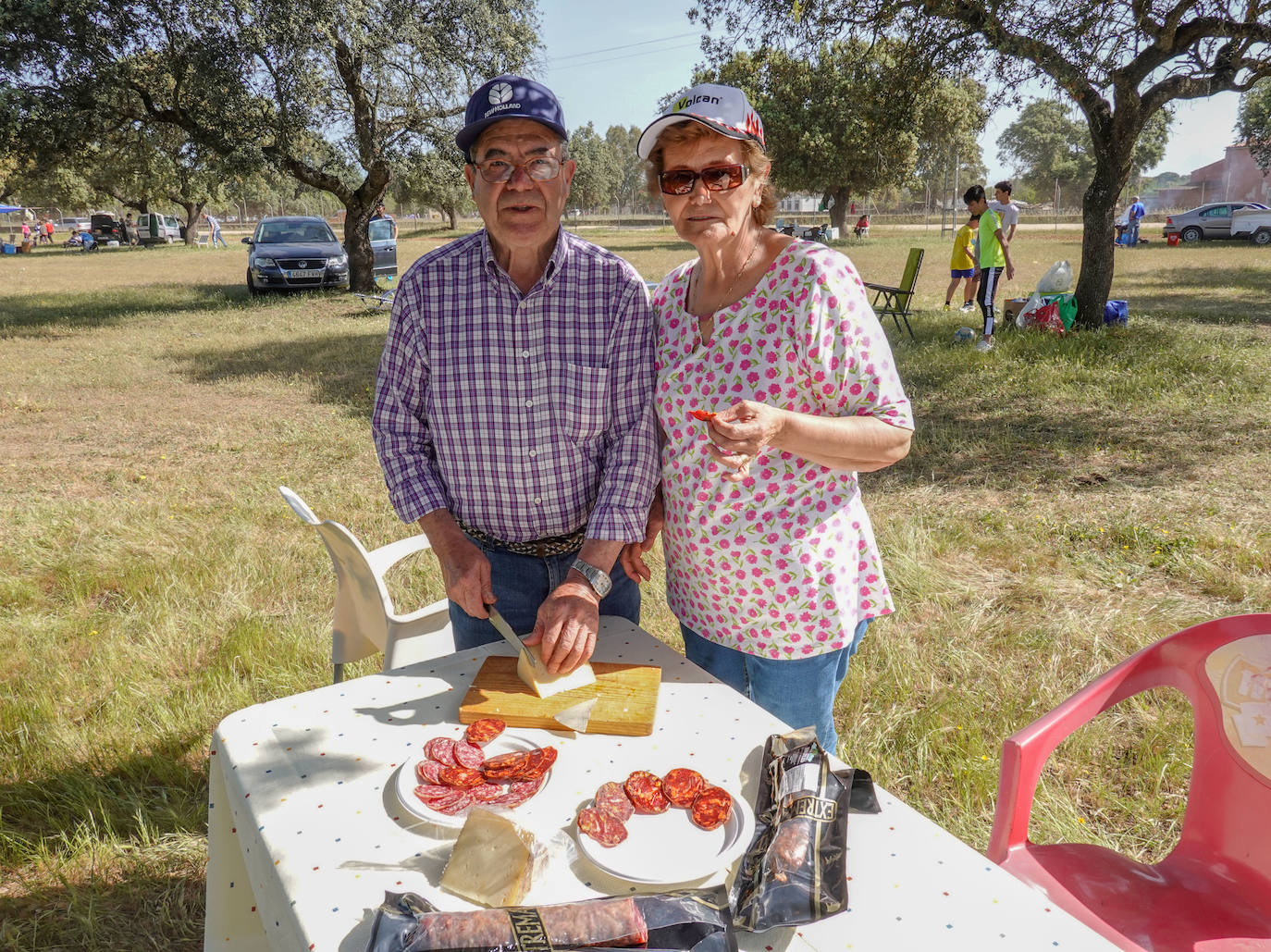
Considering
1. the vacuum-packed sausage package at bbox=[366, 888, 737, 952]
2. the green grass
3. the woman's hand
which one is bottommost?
the green grass

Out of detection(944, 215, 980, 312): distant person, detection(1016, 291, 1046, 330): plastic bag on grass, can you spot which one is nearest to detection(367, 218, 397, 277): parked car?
detection(944, 215, 980, 312): distant person

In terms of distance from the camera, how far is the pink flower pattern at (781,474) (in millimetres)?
1810

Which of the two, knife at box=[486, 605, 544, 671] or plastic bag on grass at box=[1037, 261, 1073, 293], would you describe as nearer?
knife at box=[486, 605, 544, 671]

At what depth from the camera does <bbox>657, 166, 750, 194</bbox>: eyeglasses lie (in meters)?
1.89

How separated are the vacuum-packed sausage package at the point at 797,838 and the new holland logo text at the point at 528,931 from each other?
0.28 m

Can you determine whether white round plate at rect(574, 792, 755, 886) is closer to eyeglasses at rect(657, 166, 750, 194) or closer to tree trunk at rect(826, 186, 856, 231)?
eyeglasses at rect(657, 166, 750, 194)

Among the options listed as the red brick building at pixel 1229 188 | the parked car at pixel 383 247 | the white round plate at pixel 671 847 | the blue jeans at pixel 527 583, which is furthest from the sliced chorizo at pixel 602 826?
the red brick building at pixel 1229 188

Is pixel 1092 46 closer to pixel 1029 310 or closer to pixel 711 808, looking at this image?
pixel 1029 310

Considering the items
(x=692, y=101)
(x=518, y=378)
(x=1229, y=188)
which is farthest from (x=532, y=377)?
(x=1229, y=188)

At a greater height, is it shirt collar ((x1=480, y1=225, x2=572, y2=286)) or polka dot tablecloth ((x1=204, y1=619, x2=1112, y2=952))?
shirt collar ((x1=480, y1=225, x2=572, y2=286))

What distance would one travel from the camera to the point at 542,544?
2307 millimetres

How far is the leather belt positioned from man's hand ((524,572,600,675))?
1.26 feet

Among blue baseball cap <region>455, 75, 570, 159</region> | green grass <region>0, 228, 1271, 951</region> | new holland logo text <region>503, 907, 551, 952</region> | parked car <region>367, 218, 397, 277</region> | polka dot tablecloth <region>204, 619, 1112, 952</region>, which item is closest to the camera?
new holland logo text <region>503, 907, 551, 952</region>

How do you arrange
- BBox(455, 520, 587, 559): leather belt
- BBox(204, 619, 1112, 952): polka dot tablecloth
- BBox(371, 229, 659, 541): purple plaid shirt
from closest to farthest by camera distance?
BBox(204, 619, 1112, 952): polka dot tablecloth, BBox(371, 229, 659, 541): purple plaid shirt, BBox(455, 520, 587, 559): leather belt
